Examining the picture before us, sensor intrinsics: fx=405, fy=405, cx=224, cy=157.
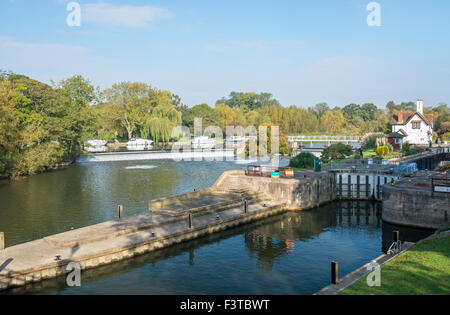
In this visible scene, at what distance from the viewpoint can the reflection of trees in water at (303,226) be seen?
29.4 m

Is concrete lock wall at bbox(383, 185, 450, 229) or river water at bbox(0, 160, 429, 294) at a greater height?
concrete lock wall at bbox(383, 185, 450, 229)

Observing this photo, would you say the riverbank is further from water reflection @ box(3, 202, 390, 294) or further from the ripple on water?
the ripple on water

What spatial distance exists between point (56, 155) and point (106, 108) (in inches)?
2634

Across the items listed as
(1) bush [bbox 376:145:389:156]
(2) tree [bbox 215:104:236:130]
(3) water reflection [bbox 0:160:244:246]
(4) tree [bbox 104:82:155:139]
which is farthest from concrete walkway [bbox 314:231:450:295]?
(2) tree [bbox 215:104:236:130]

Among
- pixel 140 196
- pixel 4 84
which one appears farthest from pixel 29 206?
pixel 4 84

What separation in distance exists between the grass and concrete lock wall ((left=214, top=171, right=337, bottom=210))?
19291 millimetres

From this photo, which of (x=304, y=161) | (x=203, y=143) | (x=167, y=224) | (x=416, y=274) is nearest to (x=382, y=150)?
(x=304, y=161)

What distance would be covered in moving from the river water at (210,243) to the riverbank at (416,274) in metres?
4.10

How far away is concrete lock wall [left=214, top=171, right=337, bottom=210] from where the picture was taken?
1668 inches

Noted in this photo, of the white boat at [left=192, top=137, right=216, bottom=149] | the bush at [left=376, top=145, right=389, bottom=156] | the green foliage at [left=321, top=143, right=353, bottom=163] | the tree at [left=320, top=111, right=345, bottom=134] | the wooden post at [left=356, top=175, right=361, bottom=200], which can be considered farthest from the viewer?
the tree at [left=320, top=111, right=345, bottom=134]

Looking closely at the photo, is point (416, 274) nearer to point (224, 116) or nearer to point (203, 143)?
point (203, 143)

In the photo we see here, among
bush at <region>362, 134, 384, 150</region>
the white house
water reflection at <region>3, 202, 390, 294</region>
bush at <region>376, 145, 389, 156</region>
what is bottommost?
water reflection at <region>3, 202, 390, 294</region>
